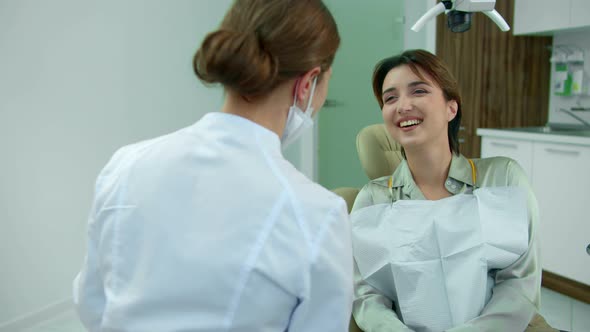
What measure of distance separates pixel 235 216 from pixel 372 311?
25.9 inches

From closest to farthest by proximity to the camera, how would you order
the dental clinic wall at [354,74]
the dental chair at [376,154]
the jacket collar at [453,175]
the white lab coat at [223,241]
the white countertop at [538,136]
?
the white lab coat at [223,241] < the jacket collar at [453,175] < the dental chair at [376,154] < the white countertop at [538,136] < the dental clinic wall at [354,74]

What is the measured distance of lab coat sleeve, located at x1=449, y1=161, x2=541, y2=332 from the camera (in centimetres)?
112

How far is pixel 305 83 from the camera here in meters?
0.80

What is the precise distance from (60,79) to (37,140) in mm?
311

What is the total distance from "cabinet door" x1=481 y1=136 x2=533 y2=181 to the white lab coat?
2.41 meters

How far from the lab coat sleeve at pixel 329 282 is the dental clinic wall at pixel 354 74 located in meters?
3.10

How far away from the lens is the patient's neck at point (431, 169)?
1389 millimetres

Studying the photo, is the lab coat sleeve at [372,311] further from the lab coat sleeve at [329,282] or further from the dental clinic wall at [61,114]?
the dental clinic wall at [61,114]

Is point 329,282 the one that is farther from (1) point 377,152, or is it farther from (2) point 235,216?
(1) point 377,152

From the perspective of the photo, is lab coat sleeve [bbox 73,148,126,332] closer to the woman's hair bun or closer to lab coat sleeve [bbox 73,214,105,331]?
lab coat sleeve [bbox 73,214,105,331]

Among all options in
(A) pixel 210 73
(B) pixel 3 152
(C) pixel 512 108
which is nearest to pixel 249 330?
(A) pixel 210 73

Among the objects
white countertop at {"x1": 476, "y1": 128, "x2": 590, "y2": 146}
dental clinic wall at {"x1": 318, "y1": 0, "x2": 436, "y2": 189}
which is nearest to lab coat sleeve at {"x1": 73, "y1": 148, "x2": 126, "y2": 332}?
white countertop at {"x1": 476, "y1": 128, "x2": 590, "y2": 146}

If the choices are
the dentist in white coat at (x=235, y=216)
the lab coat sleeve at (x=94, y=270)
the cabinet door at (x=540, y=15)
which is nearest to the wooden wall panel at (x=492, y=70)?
the cabinet door at (x=540, y=15)

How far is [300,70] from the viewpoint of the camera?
0.77 m
